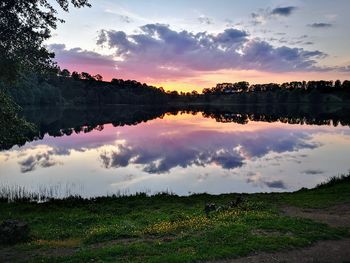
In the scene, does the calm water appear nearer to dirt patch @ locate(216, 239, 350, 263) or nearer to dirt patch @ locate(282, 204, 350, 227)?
dirt patch @ locate(282, 204, 350, 227)

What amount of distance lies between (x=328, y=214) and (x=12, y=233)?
59.0 feet

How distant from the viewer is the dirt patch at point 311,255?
49.2 feet

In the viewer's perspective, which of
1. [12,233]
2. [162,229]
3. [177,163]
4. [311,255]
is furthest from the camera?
[177,163]

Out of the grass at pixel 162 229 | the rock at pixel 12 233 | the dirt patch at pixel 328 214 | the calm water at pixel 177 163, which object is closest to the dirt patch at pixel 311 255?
the grass at pixel 162 229

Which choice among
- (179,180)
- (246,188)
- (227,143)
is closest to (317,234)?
(246,188)

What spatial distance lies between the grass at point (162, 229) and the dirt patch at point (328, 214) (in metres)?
0.98

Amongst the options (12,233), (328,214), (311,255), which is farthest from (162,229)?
(328,214)

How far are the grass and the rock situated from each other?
2.68 feet

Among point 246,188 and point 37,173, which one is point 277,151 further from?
point 37,173

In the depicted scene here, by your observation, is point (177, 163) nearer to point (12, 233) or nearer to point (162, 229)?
point (162, 229)

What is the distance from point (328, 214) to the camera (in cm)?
2347

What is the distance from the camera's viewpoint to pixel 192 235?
18.6 meters

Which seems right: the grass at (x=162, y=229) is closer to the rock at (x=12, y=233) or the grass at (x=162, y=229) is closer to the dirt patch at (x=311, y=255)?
the dirt patch at (x=311, y=255)

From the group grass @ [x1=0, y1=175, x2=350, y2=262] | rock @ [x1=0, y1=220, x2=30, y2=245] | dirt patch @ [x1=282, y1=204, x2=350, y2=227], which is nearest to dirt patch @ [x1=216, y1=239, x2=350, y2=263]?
grass @ [x1=0, y1=175, x2=350, y2=262]
